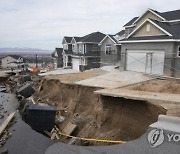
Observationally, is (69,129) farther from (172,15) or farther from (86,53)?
(86,53)

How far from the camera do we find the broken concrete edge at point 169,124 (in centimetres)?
739

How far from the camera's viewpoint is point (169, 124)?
7711mm

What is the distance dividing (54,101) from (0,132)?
861cm

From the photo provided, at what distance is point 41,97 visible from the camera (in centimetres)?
2028

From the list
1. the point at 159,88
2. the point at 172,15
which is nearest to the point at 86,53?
the point at 172,15

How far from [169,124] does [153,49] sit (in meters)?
12.2

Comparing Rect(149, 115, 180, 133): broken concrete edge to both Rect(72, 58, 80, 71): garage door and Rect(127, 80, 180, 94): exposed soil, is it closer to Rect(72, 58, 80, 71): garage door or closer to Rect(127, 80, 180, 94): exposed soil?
Rect(127, 80, 180, 94): exposed soil

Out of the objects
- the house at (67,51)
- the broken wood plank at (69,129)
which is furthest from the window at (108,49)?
the broken wood plank at (69,129)

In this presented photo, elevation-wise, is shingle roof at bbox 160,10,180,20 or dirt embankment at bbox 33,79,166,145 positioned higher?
shingle roof at bbox 160,10,180,20

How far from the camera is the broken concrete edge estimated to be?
7394 millimetres

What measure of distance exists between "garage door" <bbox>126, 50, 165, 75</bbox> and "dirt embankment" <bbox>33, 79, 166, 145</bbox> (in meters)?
7.07

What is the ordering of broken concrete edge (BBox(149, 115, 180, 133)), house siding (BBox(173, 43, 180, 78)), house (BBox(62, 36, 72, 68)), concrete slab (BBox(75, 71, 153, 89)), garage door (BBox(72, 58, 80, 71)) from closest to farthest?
1. broken concrete edge (BBox(149, 115, 180, 133))
2. concrete slab (BBox(75, 71, 153, 89))
3. house siding (BBox(173, 43, 180, 78))
4. garage door (BBox(72, 58, 80, 71))
5. house (BBox(62, 36, 72, 68))

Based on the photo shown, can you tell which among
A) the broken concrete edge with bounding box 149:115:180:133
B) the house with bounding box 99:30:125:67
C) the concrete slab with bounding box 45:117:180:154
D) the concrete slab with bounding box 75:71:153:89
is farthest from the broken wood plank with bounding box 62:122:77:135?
the house with bounding box 99:30:125:67

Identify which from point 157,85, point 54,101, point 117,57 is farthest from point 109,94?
point 117,57
